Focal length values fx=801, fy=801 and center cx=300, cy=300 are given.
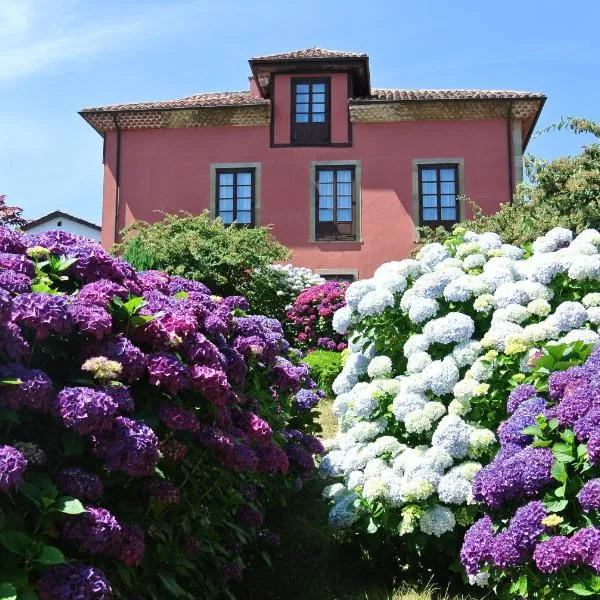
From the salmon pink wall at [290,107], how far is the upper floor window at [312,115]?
13cm

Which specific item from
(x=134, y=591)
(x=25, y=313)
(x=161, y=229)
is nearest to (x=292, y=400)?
(x=134, y=591)

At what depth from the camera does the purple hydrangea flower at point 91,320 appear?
2.93 metres

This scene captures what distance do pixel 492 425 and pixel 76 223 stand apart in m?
32.4

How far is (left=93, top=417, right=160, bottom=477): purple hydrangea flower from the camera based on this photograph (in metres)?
2.71

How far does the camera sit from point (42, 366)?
2.98m

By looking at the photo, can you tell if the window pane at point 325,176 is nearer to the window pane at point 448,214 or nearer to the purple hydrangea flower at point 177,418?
the window pane at point 448,214

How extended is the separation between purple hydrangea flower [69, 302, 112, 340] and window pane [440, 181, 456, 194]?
18.2 m

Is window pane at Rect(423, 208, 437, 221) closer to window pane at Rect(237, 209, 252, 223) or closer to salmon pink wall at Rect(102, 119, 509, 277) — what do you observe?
salmon pink wall at Rect(102, 119, 509, 277)

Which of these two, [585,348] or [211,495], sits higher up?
[585,348]

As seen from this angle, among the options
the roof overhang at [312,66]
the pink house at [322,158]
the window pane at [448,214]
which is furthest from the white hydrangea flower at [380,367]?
the roof overhang at [312,66]

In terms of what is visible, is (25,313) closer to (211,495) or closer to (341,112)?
(211,495)

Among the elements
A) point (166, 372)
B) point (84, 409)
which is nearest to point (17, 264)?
point (166, 372)

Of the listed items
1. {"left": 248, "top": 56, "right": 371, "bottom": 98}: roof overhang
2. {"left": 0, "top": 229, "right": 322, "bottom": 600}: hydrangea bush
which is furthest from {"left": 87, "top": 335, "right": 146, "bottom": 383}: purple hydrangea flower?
{"left": 248, "top": 56, "right": 371, "bottom": 98}: roof overhang

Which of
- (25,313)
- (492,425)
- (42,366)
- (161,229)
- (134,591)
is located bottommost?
(134,591)
